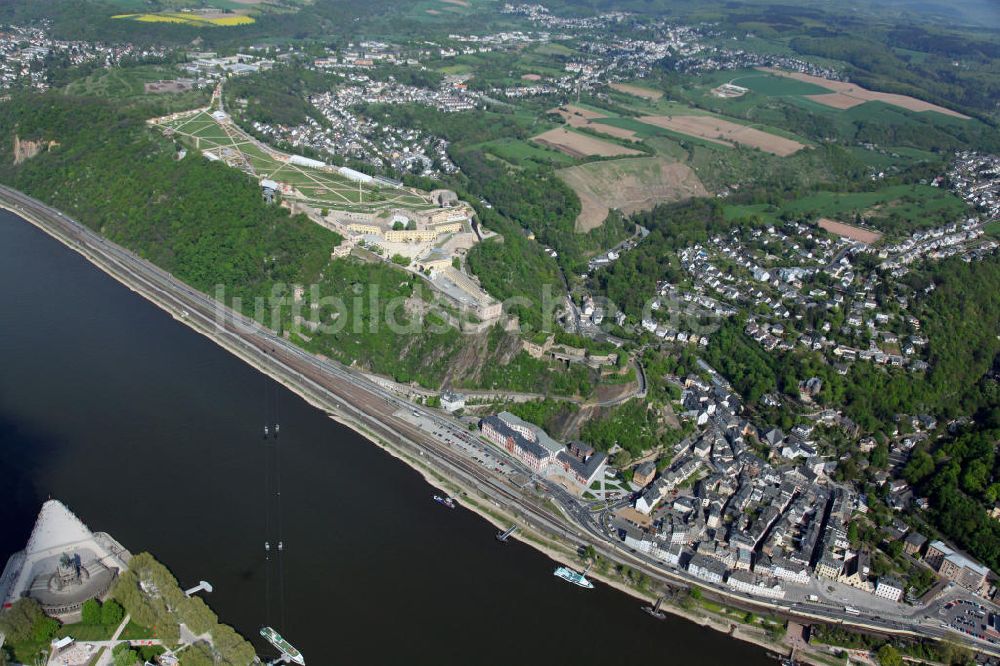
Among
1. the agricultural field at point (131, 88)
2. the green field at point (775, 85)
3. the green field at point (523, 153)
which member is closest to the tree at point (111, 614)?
the agricultural field at point (131, 88)

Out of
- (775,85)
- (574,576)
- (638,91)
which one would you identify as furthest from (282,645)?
(775,85)

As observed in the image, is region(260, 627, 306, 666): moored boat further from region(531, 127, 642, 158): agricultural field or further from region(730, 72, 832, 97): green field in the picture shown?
region(730, 72, 832, 97): green field

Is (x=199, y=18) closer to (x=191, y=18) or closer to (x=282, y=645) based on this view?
(x=191, y=18)

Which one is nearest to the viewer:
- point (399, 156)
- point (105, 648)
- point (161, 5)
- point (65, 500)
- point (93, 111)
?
point (105, 648)

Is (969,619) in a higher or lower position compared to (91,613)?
lower

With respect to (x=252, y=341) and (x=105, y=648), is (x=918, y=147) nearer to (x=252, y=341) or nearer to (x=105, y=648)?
(x=252, y=341)

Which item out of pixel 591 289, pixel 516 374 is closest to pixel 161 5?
pixel 591 289

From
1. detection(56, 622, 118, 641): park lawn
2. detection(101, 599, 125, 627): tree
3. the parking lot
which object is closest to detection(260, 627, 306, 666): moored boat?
detection(101, 599, 125, 627): tree
